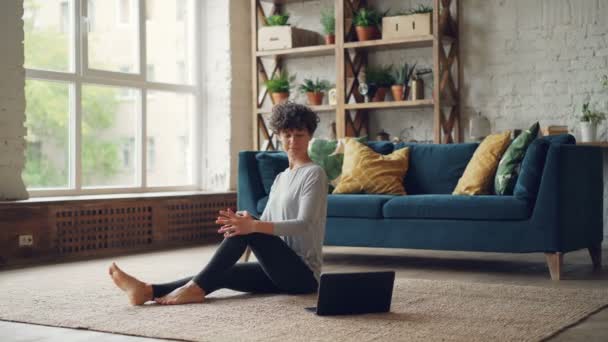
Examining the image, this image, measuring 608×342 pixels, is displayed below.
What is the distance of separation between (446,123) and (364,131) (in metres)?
0.88

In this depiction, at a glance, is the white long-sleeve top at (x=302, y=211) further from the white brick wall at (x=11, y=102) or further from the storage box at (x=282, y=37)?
the storage box at (x=282, y=37)

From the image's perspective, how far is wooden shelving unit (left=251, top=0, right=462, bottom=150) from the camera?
277 inches

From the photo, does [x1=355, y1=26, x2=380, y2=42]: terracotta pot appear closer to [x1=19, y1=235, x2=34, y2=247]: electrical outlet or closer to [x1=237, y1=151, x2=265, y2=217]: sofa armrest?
[x1=237, y1=151, x2=265, y2=217]: sofa armrest

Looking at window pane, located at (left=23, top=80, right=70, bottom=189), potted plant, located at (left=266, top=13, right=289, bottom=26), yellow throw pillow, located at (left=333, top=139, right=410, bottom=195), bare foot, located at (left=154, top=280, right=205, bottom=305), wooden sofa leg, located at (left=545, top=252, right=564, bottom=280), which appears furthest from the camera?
potted plant, located at (left=266, top=13, right=289, bottom=26)

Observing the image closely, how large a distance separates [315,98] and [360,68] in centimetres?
50

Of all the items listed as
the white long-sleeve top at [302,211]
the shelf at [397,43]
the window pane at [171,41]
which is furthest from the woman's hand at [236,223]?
the window pane at [171,41]

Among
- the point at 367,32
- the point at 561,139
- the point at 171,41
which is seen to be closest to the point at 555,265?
the point at 561,139

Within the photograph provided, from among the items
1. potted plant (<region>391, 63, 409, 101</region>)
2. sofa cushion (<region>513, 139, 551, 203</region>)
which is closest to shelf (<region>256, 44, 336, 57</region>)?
potted plant (<region>391, 63, 409, 101</region>)

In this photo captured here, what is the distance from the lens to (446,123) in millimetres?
7191

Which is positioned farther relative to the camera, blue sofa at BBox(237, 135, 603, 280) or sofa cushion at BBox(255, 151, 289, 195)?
sofa cushion at BBox(255, 151, 289, 195)

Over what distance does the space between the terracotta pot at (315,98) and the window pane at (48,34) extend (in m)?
2.17

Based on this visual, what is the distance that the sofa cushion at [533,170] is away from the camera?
4715mm

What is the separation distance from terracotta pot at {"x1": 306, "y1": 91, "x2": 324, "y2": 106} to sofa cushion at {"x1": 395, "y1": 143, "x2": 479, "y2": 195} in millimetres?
2140

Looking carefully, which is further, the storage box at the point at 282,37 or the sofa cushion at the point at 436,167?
the storage box at the point at 282,37
